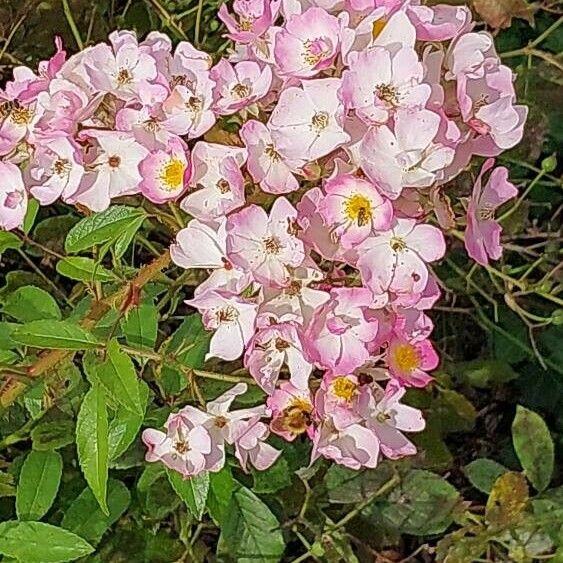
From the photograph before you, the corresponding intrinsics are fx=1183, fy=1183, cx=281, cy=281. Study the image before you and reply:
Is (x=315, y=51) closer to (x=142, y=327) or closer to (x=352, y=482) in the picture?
(x=142, y=327)

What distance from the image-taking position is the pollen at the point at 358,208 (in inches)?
32.9

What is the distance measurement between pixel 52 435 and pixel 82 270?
21 cm

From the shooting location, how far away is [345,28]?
88cm

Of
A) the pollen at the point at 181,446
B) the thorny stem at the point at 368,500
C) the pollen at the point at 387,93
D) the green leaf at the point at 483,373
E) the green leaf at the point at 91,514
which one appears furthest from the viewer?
the green leaf at the point at 483,373

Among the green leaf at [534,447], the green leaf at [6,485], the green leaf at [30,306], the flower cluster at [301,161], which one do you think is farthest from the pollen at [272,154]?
the green leaf at [534,447]

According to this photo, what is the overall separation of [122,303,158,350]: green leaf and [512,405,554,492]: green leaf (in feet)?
1.47

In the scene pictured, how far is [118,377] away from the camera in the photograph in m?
0.94

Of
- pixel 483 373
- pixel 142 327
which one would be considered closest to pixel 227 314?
pixel 142 327

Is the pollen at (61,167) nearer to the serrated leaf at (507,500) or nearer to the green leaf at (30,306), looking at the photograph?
the green leaf at (30,306)

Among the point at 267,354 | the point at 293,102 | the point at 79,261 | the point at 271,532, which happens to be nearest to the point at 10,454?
the point at 271,532

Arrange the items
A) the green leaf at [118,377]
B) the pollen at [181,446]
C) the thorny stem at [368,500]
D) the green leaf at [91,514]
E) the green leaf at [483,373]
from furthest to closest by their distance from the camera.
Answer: the green leaf at [483,373], the thorny stem at [368,500], the green leaf at [91,514], the pollen at [181,446], the green leaf at [118,377]

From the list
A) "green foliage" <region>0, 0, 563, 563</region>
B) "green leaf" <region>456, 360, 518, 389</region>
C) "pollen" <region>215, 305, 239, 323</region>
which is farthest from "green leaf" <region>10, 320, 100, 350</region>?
"green leaf" <region>456, 360, 518, 389</region>

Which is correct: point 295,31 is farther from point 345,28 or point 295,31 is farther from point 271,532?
point 271,532

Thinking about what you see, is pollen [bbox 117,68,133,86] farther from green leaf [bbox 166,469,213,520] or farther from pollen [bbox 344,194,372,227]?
green leaf [bbox 166,469,213,520]
